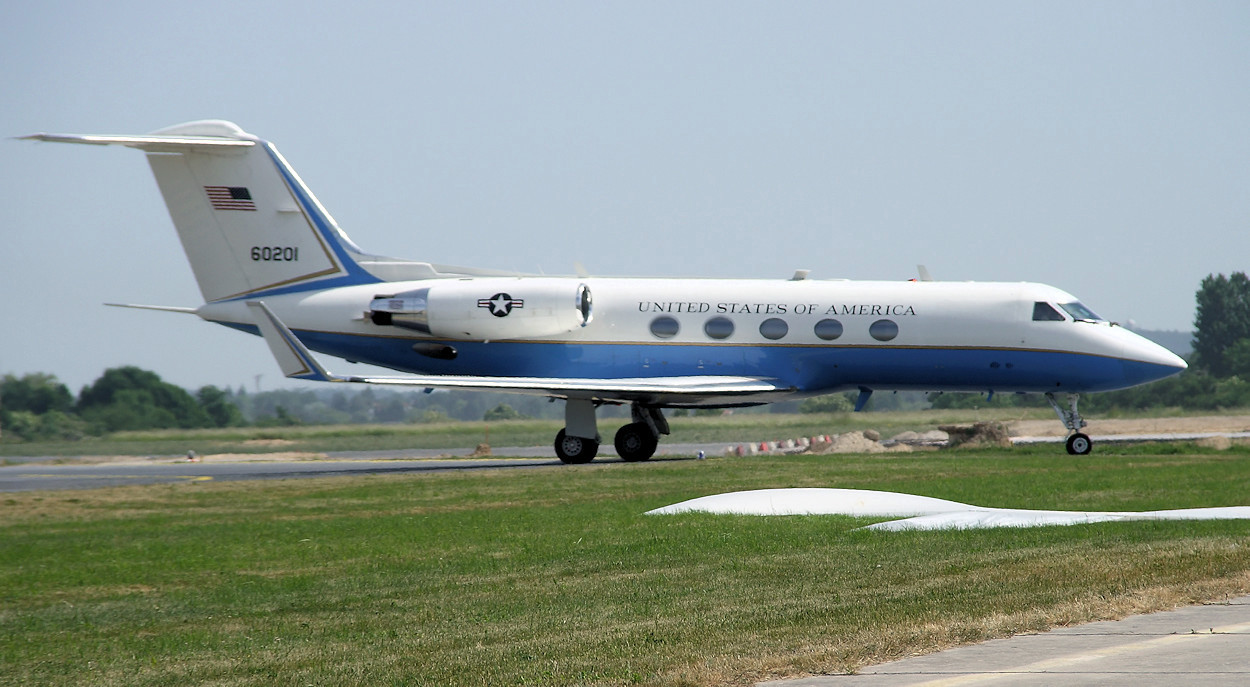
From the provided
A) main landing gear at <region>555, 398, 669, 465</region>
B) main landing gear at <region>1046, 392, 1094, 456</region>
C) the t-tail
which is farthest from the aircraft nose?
the t-tail

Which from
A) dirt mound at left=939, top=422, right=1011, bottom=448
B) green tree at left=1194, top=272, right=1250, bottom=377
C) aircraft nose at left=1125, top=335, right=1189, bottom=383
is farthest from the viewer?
green tree at left=1194, top=272, right=1250, bottom=377

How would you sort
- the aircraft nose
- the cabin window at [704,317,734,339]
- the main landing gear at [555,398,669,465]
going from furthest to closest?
the main landing gear at [555,398,669,465], the cabin window at [704,317,734,339], the aircraft nose

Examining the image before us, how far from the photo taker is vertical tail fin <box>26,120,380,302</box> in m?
27.3

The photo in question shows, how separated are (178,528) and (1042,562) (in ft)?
34.4

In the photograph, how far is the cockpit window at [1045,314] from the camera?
24641 mm

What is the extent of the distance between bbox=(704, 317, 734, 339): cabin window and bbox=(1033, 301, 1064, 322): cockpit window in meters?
5.94

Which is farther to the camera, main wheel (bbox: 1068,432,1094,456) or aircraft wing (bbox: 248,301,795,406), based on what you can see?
main wheel (bbox: 1068,432,1094,456)

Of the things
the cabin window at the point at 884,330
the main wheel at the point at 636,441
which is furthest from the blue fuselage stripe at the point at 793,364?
the main wheel at the point at 636,441

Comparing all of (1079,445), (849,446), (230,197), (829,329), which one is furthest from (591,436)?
(1079,445)

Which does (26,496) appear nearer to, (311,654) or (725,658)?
(311,654)

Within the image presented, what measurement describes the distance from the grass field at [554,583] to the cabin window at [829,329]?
6506mm

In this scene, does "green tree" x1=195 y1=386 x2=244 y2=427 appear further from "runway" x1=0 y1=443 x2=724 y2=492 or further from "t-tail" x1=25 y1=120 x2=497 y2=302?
"t-tail" x1=25 y1=120 x2=497 y2=302

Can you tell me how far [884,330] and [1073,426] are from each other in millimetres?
4374

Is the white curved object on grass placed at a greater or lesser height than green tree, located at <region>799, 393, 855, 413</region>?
lesser
